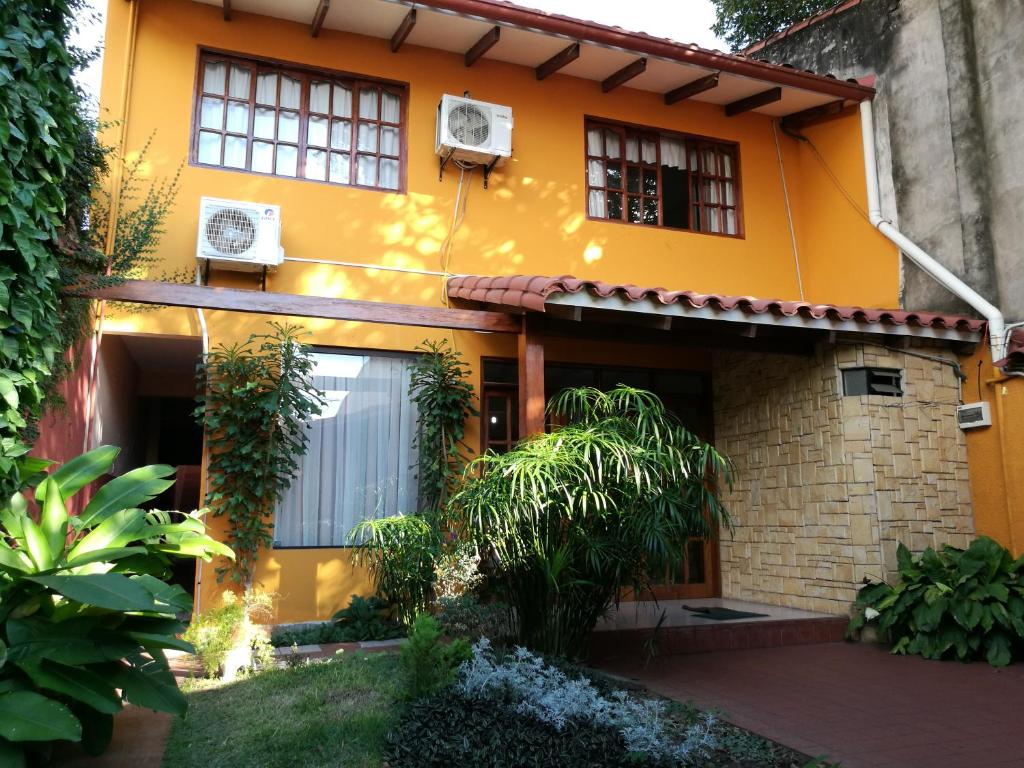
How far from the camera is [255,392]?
7035 mm

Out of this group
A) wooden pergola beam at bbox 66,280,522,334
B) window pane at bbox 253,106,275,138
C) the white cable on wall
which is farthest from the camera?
the white cable on wall

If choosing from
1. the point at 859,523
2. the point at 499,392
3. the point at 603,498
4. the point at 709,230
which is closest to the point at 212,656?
the point at 603,498

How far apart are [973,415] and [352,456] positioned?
19.6 ft

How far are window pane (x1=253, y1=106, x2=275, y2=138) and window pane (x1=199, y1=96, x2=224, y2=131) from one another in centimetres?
32

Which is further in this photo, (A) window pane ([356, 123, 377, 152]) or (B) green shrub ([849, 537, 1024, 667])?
(A) window pane ([356, 123, 377, 152])

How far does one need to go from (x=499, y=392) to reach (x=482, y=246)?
5.04 feet

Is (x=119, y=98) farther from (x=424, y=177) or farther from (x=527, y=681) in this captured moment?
(x=527, y=681)

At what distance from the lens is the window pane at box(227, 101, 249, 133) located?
7.60m

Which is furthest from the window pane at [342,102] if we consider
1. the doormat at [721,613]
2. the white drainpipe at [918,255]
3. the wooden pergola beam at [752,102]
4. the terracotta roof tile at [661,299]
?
the doormat at [721,613]

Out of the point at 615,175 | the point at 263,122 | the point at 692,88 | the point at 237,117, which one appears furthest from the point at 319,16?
the point at 692,88

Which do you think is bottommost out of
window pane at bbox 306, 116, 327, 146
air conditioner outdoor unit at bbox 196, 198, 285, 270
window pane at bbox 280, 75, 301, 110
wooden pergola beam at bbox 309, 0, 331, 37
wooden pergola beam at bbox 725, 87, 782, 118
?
air conditioner outdoor unit at bbox 196, 198, 285, 270

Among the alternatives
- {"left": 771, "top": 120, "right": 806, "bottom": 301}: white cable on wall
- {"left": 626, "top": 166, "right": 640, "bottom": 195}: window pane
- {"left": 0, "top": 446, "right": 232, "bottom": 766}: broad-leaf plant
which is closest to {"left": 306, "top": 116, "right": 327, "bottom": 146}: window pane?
{"left": 626, "top": 166, "right": 640, "bottom": 195}: window pane

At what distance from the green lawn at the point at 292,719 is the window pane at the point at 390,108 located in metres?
5.37

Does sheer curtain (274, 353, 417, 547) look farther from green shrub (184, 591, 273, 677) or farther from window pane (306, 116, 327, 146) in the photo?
window pane (306, 116, 327, 146)
